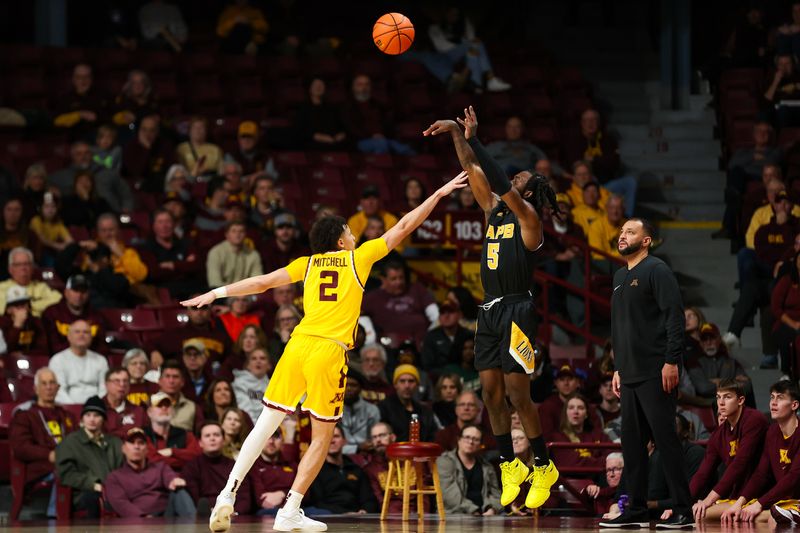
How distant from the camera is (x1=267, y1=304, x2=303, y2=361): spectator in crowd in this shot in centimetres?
1398

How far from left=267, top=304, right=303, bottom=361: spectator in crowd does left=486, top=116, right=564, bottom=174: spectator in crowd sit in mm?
3945

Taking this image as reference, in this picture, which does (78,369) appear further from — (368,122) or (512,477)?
(368,122)

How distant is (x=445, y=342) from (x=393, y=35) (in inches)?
165

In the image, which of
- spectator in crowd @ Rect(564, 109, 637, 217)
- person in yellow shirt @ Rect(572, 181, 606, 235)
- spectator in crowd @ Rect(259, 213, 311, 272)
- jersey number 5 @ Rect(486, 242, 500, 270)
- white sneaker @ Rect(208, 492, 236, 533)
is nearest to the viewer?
white sneaker @ Rect(208, 492, 236, 533)

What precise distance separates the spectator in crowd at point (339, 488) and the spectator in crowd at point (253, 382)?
1.00 metres

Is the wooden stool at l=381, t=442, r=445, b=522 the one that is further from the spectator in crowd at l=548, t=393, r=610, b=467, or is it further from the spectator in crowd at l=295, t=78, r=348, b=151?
the spectator in crowd at l=295, t=78, r=348, b=151

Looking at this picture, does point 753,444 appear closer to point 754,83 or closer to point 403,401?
point 403,401

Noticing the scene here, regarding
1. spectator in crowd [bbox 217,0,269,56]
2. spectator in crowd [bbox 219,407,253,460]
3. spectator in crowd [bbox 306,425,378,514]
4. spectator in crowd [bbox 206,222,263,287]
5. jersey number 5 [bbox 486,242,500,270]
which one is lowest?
spectator in crowd [bbox 306,425,378,514]

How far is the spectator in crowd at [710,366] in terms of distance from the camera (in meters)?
13.8

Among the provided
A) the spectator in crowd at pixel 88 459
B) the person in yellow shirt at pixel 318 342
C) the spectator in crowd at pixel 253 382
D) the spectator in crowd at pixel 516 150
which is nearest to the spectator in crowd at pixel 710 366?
the spectator in crowd at pixel 516 150

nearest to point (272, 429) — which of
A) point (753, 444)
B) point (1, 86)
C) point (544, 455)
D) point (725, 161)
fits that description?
point (544, 455)

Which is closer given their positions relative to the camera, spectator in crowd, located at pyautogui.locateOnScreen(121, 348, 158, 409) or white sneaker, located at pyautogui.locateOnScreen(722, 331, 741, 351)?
spectator in crowd, located at pyautogui.locateOnScreen(121, 348, 158, 409)

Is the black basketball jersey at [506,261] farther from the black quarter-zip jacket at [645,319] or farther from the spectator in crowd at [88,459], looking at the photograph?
the spectator in crowd at [88,459]

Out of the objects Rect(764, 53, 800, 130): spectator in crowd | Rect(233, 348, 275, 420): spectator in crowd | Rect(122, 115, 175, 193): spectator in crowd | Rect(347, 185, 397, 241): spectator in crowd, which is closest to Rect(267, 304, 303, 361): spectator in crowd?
Rect(233, 348, 275, 420): spectator in crowd
